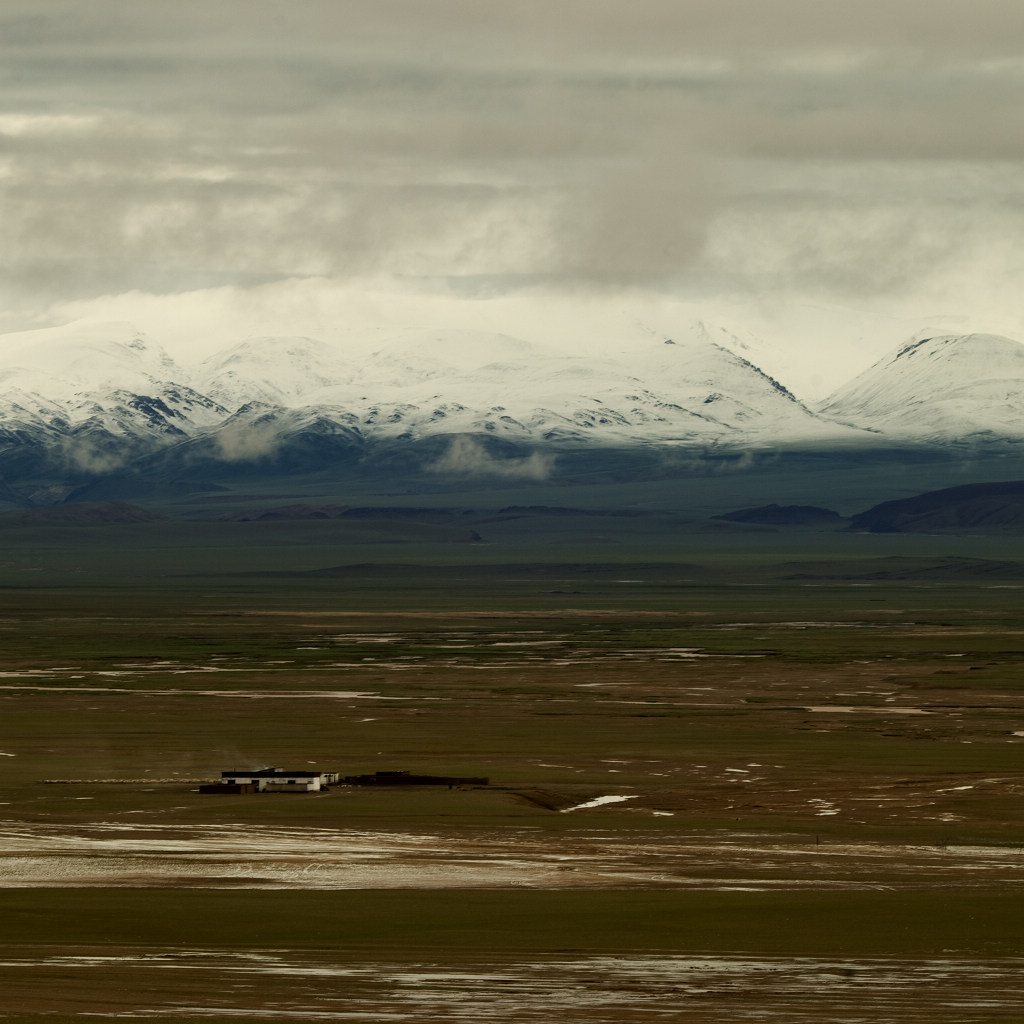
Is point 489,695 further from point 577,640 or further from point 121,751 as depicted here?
point 577,640

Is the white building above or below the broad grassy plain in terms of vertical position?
above

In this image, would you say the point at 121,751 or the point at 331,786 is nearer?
the point at 331,786

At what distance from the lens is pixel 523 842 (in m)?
59.1

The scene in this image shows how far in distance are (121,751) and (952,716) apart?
118ft

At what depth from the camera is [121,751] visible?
82.0 meters

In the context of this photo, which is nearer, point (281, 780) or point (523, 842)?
point (523, 842)

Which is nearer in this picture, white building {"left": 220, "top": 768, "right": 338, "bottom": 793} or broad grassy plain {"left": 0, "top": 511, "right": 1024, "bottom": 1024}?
broad grassy plain {"left": 0, "top": 511, "right": 1024, "bottom": 1024}

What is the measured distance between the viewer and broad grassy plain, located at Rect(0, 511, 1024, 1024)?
41.3 metres

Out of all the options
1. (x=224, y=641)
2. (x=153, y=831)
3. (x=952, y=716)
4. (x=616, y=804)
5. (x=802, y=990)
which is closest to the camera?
(x=802, y=990)

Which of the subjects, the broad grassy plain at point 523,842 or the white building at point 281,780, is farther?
the white building at point 281,780

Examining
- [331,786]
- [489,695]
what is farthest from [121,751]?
[489,695]

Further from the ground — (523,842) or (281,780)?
(281,780)

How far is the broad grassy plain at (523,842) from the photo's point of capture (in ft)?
136

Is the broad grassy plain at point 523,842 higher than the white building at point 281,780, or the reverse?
the white building at point 281,780
